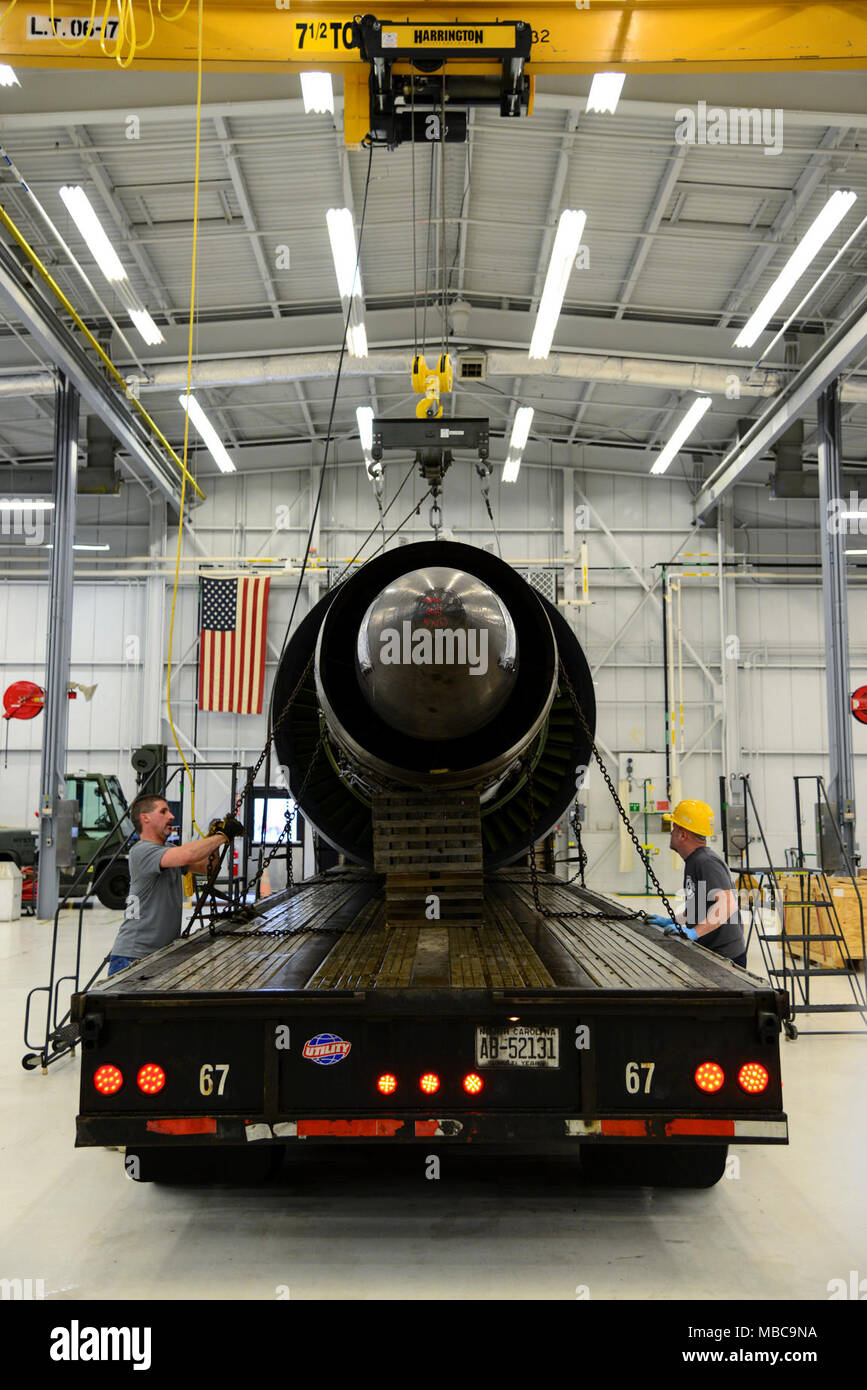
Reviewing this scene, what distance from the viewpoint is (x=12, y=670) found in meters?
19.7

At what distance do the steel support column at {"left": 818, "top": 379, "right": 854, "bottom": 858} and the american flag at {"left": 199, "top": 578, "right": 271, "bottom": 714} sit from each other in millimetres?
10099

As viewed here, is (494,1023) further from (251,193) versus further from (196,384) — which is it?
(196,384)

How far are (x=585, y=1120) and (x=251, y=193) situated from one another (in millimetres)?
11536

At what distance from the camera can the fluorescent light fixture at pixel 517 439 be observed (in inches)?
635

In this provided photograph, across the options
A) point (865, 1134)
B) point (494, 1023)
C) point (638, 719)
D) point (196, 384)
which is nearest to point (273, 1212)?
point (494, 1023)

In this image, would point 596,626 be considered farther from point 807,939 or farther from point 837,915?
point 807,939

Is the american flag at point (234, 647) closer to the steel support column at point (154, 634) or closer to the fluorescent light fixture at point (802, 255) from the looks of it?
the steel support column at point (154, 634)

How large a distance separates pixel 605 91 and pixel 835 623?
24.2ft

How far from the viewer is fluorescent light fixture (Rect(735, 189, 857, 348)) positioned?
10445mm

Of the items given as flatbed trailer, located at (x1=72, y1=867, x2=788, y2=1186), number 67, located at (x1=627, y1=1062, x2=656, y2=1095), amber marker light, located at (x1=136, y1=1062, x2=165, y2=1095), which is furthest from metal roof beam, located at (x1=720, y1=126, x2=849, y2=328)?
amber marker light, located at (x1=136, y1=1062, x2=165, y2=1095)

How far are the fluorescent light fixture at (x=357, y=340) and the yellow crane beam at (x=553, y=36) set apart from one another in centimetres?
618

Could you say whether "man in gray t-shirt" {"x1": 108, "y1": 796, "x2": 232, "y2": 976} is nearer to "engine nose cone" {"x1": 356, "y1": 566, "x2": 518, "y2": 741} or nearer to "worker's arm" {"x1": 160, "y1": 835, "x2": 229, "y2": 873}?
"worker's arm" {"x1": 160, "y1": 835, "x2": 229, "y2": 873}

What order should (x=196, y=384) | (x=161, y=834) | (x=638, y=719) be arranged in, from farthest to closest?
(x=638, y=719)
(x=196, y=384)
(x=161, y=834)

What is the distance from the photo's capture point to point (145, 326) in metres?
13.1
